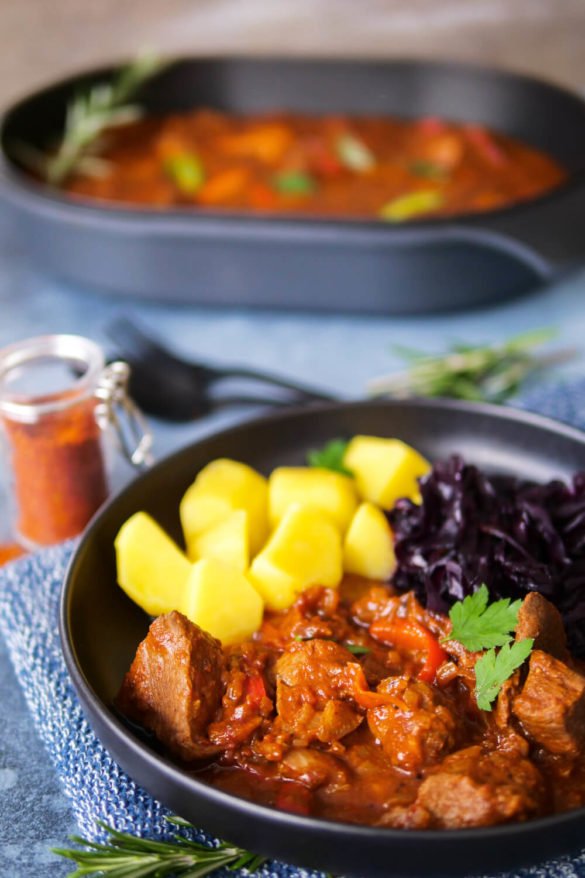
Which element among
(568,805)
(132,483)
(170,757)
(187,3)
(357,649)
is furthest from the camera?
(187,3)

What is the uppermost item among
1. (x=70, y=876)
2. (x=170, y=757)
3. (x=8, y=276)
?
(x=170, y=757)

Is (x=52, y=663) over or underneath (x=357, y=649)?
underneath

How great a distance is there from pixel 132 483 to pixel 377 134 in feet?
9.85

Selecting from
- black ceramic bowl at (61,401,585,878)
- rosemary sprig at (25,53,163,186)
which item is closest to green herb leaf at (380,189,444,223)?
rosemary sprig at (25,53,163,186)

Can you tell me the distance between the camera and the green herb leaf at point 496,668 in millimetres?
2195

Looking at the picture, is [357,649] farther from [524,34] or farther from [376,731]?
[524,34]

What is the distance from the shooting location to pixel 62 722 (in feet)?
8.16

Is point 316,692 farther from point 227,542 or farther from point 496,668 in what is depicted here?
point 227,542

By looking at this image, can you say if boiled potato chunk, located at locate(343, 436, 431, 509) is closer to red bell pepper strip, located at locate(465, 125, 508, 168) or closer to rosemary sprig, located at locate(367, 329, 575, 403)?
rosemary sprig, located at locate(367, 329, 575, 403)

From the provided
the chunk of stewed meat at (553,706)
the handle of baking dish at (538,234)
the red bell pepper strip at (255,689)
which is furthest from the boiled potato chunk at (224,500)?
the handle of baking dish at (538,234)

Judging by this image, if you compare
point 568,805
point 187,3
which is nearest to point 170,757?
point 568,805

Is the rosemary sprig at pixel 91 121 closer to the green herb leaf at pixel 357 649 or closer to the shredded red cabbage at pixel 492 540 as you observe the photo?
the shredded red cabbage at pixel 492 540

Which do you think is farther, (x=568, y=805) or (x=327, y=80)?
(x=327, y=80)

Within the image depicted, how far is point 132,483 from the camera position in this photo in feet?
9.53
